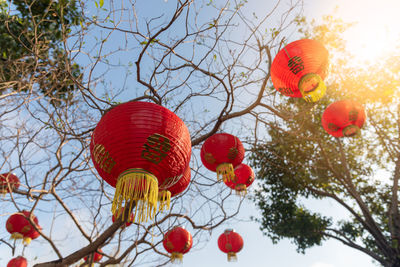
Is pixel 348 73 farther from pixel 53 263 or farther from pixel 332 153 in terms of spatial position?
pixel 53 263

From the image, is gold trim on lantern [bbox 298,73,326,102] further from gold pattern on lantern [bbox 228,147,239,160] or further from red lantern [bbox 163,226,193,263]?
red lantern [bbox 163,226,193,263]

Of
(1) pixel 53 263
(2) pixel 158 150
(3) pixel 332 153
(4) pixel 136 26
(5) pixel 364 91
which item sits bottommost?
(1) pixel 53 263

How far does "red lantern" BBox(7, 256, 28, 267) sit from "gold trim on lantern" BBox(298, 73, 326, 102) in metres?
5.55

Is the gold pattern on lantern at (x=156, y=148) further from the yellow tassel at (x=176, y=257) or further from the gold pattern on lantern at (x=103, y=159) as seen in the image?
the yellow tassel at (x=176, y=257)

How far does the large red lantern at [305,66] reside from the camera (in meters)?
2.30

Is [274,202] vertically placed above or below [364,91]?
below

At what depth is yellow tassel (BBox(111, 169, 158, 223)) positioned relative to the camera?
1.33 metres

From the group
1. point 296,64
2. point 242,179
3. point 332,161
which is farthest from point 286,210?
point 296,64

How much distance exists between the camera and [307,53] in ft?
7.55

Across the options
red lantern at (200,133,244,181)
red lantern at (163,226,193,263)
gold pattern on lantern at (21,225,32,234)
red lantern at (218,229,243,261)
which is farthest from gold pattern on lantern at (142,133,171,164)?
gold pattern on lantern at (21,225,32,234)

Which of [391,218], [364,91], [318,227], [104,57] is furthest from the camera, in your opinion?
[318,227]

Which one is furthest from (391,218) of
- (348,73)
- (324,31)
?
(324,31)

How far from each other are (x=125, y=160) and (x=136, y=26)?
2.14 meters

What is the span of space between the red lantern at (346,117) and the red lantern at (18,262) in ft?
19.2
